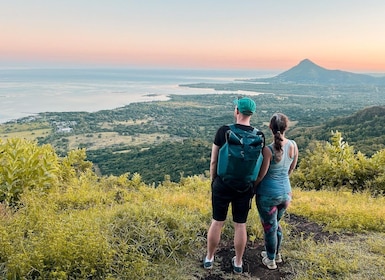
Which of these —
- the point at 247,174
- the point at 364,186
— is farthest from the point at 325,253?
the point at 364,186

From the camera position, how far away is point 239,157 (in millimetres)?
2609


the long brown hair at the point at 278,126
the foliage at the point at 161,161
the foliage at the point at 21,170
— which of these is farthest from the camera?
the foliage at the point at 161,161

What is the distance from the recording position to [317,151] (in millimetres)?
8875

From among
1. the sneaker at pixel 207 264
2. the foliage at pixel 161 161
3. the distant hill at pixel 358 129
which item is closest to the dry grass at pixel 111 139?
the foliage at pixel 161 161

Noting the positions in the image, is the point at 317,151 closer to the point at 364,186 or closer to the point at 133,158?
the point at 364,186

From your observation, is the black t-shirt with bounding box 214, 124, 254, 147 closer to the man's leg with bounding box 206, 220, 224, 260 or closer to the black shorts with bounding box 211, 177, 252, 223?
the black shorts with bounding box 211, 177, 252, 223

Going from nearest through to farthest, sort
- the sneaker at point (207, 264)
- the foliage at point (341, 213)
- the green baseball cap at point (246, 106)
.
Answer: the green baseball cap at point (246, 106) → the sneaker at point (207, 264) → the foliage at point (341, 213)

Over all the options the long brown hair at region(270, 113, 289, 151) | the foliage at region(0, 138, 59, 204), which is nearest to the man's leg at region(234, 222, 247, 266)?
the long brown hair at region(270, 113, 289, 151)

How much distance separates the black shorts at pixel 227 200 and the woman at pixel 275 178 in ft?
0.67

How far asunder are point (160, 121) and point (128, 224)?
70.4 meters

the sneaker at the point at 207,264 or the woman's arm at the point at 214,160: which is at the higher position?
the woman's arm at the point at 214,160

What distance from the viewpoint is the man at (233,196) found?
2.72 m

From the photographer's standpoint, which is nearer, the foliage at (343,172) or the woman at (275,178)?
the woman at (275,178)

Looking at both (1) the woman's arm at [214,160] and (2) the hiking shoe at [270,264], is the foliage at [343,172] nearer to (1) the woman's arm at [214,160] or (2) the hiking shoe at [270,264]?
(2) the hiking shoe at [270,264]
